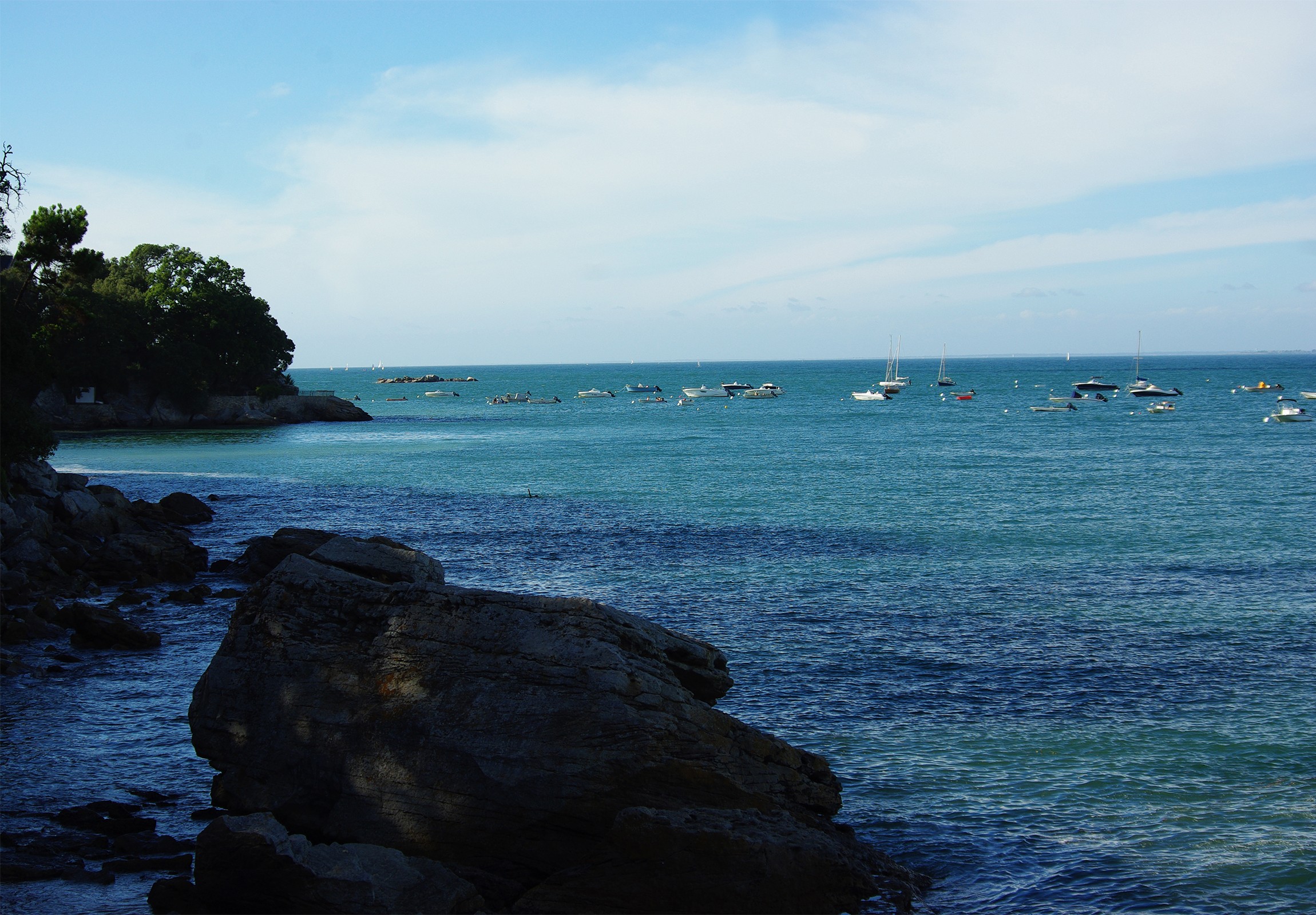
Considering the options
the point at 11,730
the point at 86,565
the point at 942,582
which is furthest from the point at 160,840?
the point at 942,582

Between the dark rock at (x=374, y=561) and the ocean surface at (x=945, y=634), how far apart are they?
11.8 ft

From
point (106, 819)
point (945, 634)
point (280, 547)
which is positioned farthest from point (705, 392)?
point (106, 819)

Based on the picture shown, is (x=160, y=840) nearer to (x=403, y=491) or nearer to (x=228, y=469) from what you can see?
(x=403, y=491)

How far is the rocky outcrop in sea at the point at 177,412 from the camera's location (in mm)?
84250

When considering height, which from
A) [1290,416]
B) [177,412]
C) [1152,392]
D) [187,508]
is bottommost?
[187,508]

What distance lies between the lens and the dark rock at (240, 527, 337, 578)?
93.1 feet

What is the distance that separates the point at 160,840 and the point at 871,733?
10.5 metres

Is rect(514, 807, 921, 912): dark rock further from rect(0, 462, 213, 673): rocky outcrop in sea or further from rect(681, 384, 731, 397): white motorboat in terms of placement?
rect(681, 384, 731, 397): white motorboat

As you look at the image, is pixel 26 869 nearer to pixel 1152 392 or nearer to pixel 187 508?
pixel 187 508

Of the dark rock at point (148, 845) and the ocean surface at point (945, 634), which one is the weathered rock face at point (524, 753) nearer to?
the dark rock at point (148, 845)

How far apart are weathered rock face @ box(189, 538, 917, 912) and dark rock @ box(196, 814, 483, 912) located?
0.68m

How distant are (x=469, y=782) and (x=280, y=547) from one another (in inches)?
774

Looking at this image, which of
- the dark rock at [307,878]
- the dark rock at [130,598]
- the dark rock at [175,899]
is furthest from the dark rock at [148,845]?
the dark rock at [130,598]

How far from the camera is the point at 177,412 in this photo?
9019cm
